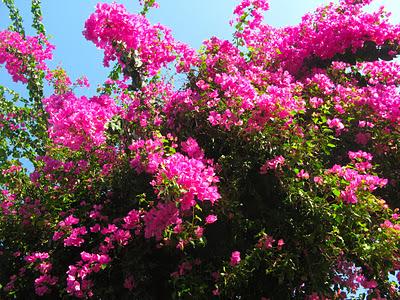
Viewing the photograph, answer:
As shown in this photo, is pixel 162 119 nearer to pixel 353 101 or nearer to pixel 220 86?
pixel 220 86

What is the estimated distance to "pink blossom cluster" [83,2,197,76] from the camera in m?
5.84

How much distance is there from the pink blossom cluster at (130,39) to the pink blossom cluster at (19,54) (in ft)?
9.66

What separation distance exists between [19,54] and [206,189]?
6653 millimetres

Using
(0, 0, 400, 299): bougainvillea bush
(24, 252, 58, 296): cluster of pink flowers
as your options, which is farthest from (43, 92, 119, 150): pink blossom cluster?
(24, 252, 58, 296): cluster of pink flowers

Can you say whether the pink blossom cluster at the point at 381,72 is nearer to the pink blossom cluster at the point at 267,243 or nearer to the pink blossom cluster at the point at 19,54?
the pink blossom cluster at the point at 267,243

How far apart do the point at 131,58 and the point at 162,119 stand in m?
1.36

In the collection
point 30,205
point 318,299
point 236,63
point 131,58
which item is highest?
point 131,58

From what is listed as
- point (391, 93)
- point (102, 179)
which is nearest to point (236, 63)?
point (391, 93)

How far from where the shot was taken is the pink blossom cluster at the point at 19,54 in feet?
26.9

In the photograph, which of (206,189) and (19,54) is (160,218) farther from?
(19,54)

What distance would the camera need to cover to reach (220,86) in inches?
204

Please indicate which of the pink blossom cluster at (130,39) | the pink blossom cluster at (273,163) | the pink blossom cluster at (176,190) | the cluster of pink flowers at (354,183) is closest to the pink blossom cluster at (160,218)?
the pink blossom cluster at (176,190)

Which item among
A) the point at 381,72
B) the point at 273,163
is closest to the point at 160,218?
the point at 273,163

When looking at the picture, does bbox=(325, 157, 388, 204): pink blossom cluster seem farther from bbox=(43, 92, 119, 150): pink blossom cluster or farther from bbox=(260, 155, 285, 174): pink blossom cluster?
bbox=(43, 92, 119, 150): pink blossom cluster
